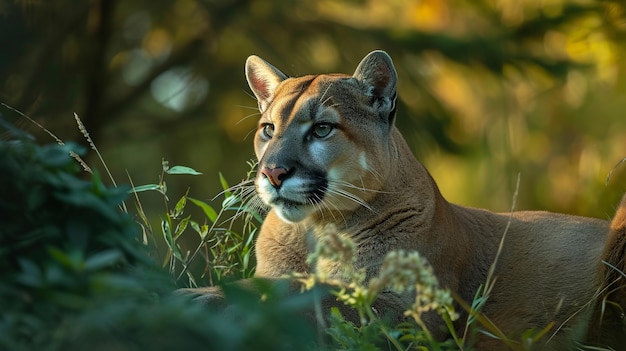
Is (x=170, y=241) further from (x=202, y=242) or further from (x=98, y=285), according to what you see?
(x=98, y=285)

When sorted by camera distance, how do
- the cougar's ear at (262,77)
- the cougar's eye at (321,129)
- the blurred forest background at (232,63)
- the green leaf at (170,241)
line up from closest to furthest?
the green leaf at (170,241) < the cougar's eye at (321,129) < the cougar's ear at (262,77) < the blurred forest background at (232,63)

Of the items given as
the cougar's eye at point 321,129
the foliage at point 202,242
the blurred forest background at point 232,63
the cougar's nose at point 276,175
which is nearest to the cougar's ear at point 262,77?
the cougar's eye at point 321,129

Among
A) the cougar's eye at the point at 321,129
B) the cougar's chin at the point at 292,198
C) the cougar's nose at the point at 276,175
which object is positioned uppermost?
the cougar's eye at the point at 321,129

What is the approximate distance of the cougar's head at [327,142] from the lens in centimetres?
545

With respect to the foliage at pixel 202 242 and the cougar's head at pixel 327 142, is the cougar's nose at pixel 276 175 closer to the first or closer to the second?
the cougar's head at pixel 327 142

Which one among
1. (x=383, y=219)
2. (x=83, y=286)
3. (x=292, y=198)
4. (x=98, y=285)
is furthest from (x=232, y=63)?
(x=98, y=285)

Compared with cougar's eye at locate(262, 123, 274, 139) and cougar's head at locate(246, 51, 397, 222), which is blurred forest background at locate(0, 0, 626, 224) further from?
cougar's head at locate(246, 51, 397, 222)

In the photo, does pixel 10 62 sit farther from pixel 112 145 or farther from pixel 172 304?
pixel 172 304

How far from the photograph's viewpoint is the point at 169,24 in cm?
1519

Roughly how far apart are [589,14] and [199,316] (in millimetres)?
12998

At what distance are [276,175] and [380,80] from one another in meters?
1.15

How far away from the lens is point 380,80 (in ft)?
19.8

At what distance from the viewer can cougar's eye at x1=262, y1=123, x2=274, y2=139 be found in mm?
5941

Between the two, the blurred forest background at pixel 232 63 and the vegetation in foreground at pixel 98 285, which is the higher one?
the vegetation in foreground at pixel 98 285
